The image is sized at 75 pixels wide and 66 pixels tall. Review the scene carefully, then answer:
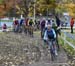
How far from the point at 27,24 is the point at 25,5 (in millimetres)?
30883

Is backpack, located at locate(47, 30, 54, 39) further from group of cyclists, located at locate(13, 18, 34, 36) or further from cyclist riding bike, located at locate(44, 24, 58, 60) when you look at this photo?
group of cyclists, located at locate(13, 18, 34, 36)

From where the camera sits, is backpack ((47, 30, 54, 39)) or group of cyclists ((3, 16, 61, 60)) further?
group of cyclists ((3, 16, 61, 60))

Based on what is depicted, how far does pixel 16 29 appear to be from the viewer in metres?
38.5

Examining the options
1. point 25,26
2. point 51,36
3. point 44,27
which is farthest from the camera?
point 25,26

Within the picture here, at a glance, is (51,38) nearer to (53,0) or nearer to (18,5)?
(53,0)

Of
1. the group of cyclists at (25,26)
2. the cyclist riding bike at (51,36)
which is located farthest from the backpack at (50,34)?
the group of cyclists at (25,26)

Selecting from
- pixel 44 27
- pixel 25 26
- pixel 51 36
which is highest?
pixel 51 36

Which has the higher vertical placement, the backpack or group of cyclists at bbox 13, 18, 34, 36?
the backpack

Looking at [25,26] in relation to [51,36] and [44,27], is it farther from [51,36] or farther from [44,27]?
[51,36]

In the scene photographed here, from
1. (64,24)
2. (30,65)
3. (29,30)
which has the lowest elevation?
(64,24)

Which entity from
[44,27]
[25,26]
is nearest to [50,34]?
[44,27]

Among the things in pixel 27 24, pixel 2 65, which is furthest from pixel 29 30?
pixel 2 65

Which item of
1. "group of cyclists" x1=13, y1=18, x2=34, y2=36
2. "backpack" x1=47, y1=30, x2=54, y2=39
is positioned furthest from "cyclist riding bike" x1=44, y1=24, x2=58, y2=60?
"group of cyclists" x1=13, y1=18, x2=34, y2=36

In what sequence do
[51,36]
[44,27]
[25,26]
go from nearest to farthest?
[51,36]
[44,27]
[25,26]
